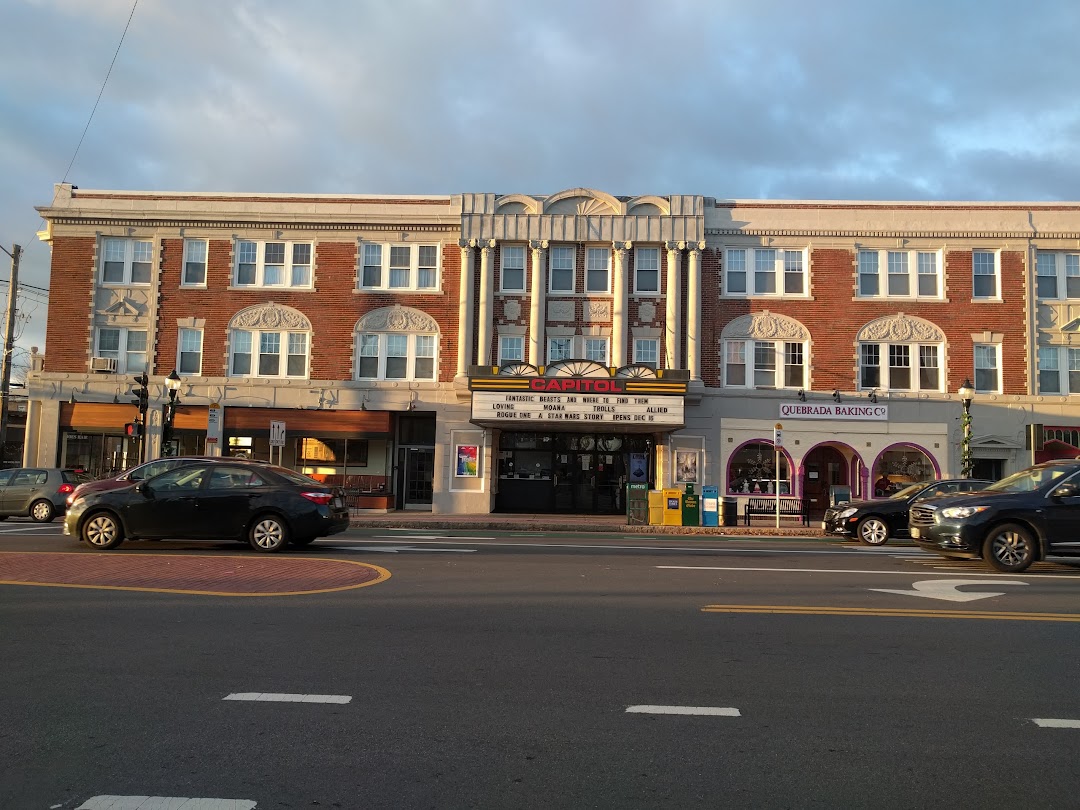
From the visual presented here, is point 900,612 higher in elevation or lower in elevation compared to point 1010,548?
lower

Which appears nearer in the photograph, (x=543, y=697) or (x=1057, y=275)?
(x=543, y=697)

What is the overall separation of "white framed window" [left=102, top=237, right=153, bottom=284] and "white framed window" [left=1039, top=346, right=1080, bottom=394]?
101 ft

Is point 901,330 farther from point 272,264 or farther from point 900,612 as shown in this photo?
→ point 900,612

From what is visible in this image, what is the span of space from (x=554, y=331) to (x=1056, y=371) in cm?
1700

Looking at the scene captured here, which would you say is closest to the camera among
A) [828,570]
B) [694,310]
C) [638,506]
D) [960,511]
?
[960,511]

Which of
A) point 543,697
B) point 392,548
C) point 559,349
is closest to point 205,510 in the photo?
point 392,548

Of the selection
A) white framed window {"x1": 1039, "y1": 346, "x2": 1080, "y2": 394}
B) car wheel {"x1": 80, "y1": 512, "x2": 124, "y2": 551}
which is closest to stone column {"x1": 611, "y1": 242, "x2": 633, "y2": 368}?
white framed window {"x1": 1039, "y1": 346, "x2": 1080, "y2": 394}

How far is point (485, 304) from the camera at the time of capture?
28.9 m

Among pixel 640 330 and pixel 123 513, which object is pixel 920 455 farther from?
pixel 123 513

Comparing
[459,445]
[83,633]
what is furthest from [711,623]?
[459,445]

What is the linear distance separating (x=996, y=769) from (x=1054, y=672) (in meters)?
2.52

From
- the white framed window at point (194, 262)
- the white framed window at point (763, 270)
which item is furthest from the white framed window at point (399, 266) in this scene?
the white framed window at point (763, 270)

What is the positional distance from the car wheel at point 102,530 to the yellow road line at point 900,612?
934 centimetres

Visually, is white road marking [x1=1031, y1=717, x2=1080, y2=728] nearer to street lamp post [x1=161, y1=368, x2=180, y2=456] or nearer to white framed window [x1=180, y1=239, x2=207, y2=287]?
street lamp post [x1=161, y1=368, x2=180, y2=456]
